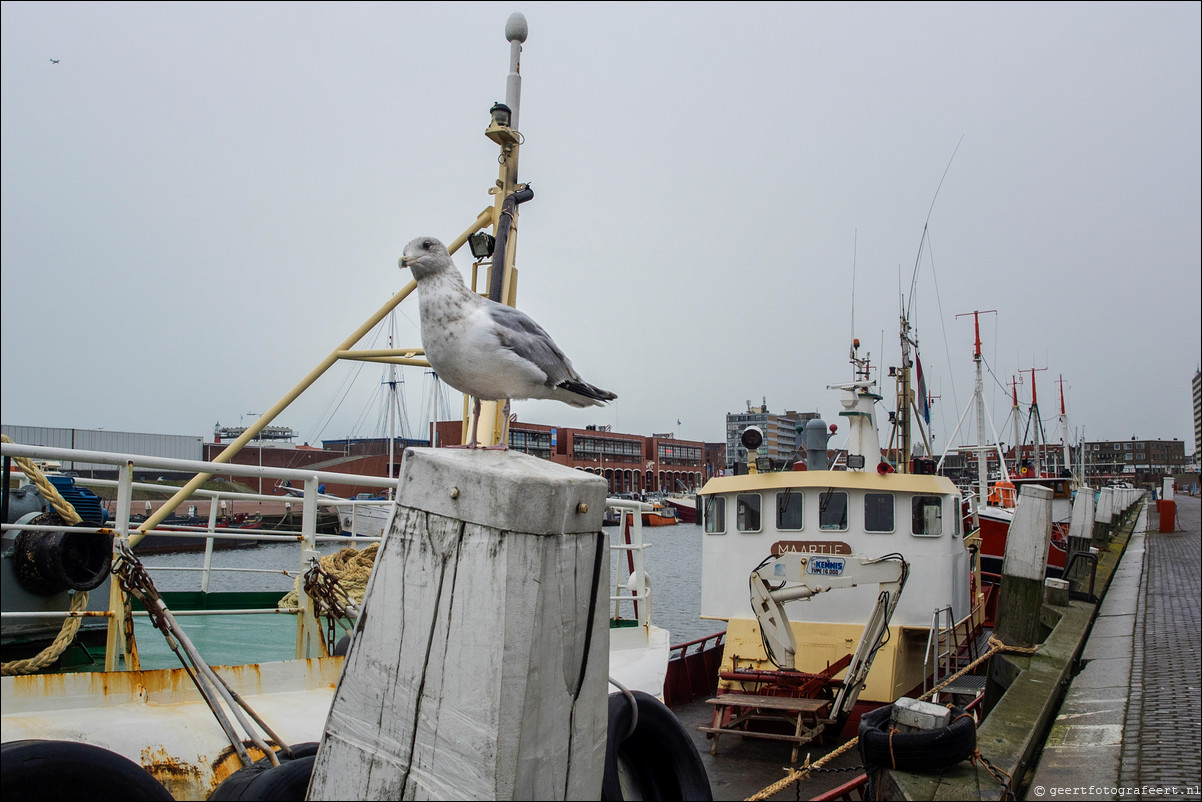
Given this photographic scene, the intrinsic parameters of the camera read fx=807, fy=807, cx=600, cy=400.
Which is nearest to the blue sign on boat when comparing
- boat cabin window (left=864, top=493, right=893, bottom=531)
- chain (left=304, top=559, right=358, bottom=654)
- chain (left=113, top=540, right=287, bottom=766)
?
boat cabin window (left=864, top=493, right=893, bottom=531)

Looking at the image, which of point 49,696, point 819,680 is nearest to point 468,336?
point 49,696

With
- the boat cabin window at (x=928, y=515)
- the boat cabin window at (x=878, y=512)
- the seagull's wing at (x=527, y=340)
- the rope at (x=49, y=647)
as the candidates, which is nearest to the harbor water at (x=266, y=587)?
the rope at (x=49, y=647)

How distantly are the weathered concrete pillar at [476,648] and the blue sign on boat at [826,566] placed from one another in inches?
329

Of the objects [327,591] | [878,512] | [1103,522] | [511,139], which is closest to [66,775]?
[327,591]

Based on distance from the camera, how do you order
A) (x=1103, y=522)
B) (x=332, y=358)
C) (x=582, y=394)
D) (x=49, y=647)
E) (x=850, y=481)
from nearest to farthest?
(x=582, y=394)
(x=49, y=647)
(x=332, y=358)
(x=850, y=481)
(x=1103, y=522)

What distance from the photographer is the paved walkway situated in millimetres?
6262

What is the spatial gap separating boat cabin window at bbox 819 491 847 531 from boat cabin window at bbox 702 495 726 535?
135cm

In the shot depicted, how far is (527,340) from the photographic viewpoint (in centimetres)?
261

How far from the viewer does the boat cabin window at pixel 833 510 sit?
1082 centimetres

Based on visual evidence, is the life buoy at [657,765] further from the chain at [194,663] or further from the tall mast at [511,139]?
the tall mast at [511,139]

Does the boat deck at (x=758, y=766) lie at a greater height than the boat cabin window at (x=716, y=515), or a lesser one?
lesser

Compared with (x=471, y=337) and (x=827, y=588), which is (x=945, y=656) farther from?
Result: (x=471, y=337)

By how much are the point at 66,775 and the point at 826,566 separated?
8.52 m

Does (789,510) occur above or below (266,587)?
above
